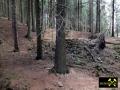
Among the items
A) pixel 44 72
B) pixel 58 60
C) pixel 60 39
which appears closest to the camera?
pixel 60 39

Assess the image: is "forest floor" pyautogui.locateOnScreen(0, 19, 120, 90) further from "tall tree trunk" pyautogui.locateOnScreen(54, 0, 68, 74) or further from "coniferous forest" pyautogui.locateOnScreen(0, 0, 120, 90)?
"tall tree trunk" pyautogui.locateOnScreen(54, 0, 68, 74)

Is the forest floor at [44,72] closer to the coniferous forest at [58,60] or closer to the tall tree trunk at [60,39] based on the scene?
the coniferous forest at [58,60]

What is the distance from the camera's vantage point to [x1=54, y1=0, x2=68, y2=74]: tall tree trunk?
14607mm

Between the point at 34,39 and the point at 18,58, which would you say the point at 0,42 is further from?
the point at 18,58

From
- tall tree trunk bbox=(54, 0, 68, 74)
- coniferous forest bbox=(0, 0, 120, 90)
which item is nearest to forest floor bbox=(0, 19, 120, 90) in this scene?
coniferous forest bbox=(0, 0, 120, 90)

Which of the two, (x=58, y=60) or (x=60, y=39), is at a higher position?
(x=60, y=39)

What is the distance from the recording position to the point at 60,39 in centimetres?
1502

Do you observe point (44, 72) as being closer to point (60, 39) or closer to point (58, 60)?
point (58, 60)

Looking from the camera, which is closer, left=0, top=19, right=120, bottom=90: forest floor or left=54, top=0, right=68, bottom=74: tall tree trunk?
left=0, top=19, right=120, bottom=90: forest floor

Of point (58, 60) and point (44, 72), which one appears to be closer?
point (58, 60)

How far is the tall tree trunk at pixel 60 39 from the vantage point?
1461 centimetres

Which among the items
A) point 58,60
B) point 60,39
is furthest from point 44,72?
point 60,39

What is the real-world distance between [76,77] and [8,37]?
43.5 ft

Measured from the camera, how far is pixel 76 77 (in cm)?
1516
